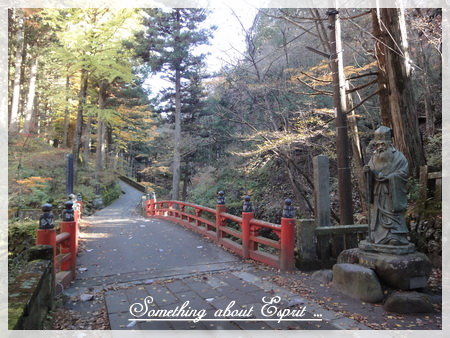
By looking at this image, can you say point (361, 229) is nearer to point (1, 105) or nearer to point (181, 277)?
point (181, 277)

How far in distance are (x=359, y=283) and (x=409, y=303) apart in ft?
2.00

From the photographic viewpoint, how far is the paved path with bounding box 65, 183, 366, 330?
353 cm

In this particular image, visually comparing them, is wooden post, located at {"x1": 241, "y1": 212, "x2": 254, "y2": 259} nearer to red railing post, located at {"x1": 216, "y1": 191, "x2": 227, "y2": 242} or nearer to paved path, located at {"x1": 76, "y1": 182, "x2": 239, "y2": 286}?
paved path, located at {"x1": 76, "y1": 182, "x2": 239, "y2": 286}

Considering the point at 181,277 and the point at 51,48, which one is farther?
the point at 51,48

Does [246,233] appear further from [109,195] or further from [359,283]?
[109,195]

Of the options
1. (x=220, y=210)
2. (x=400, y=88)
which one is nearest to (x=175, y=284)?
(x=220, y=210)

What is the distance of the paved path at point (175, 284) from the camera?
3.53 m

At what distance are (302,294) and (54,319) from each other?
3.18m

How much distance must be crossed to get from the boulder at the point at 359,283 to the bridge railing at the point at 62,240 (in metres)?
4.09

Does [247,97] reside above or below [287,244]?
above

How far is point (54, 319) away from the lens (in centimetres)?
379

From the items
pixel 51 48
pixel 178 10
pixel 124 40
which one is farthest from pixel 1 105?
pixel 178 10

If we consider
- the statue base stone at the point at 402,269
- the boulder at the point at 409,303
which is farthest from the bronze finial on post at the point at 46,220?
the boulder at the point at 409,303

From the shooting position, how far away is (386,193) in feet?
14.6
